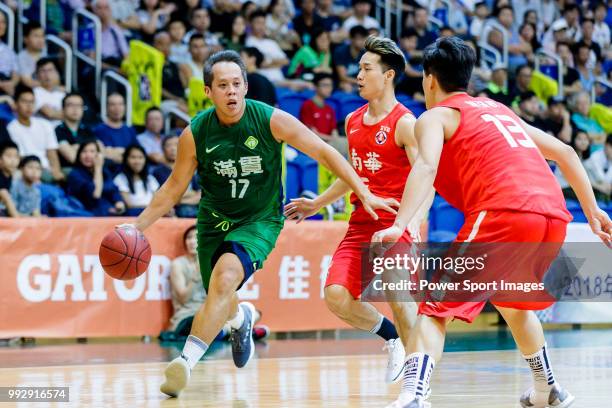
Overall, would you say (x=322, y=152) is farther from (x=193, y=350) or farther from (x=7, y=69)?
(x=7, y=69)

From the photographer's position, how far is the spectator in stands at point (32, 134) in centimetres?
1195

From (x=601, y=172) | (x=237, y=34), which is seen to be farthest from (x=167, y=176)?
(x=601, y=172)

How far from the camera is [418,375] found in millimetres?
4891

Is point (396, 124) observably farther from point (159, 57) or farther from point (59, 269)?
point (159, 57)

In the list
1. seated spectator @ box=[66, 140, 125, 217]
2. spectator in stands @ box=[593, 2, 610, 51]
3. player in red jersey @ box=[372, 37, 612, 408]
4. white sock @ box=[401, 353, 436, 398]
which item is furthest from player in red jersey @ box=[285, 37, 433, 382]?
spectator in stands @ box=[593, 2, 610, 51]

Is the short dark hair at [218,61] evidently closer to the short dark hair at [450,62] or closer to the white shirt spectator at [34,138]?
the short dark hair at [450,62]

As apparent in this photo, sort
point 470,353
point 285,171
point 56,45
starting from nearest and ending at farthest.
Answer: point 470,353, point 285,171, point 56,45

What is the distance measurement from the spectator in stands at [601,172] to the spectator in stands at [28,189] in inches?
327

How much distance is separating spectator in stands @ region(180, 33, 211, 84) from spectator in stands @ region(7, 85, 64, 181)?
263 centimetres

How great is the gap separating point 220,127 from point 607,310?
8.22 m

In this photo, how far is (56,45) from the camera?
14.0 meters

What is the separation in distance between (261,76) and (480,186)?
8872mm

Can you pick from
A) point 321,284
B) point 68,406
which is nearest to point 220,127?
point 68,406

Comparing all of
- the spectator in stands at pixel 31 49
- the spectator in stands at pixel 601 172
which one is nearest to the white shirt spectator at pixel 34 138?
the spectator in stands at pixel 31 49
